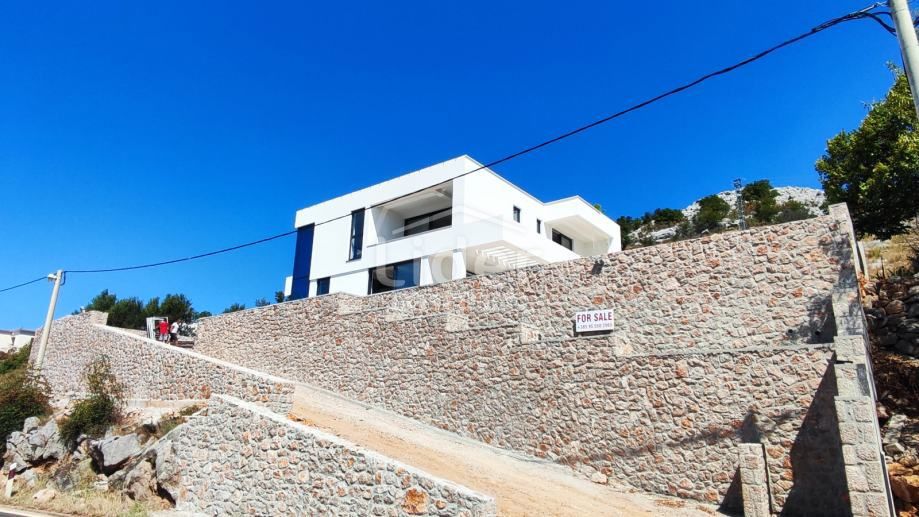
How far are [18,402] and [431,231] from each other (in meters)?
15.5

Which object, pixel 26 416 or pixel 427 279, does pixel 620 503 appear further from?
pixel 26 416

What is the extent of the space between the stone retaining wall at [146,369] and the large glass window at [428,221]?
42.0ft

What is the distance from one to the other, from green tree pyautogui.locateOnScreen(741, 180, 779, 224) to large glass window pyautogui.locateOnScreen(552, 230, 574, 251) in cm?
2911

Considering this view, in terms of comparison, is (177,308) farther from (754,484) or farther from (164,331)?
(754,484)

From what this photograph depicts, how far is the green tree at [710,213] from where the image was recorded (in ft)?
184

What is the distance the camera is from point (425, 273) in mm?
22594

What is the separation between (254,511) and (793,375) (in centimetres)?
951

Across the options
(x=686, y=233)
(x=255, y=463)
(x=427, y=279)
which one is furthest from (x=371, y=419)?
(x=686, y=233)

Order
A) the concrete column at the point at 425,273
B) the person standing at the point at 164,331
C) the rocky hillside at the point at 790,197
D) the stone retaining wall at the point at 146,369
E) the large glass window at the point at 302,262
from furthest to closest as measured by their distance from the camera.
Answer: the rocky hillside at the point at 790,197
the large glass window at the point at 302,262
the person standing at the point at 164,331
the concrete column at the point at 425,273
the stone retaining wall at the point at 146,369

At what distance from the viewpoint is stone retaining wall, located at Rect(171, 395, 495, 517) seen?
22.5 ft

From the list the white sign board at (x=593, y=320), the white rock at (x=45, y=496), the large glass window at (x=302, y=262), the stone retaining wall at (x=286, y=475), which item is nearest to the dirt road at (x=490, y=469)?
the stone retaining wall at (x=286, y=475)

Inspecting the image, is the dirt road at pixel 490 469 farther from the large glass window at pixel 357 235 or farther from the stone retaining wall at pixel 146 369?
the large glass window at pixel 357 235

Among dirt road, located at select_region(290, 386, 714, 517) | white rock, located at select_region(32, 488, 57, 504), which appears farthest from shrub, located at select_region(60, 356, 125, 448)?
dirt road, located at select_region(290, 386, 714, 517)

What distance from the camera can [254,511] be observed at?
8.85 meters
